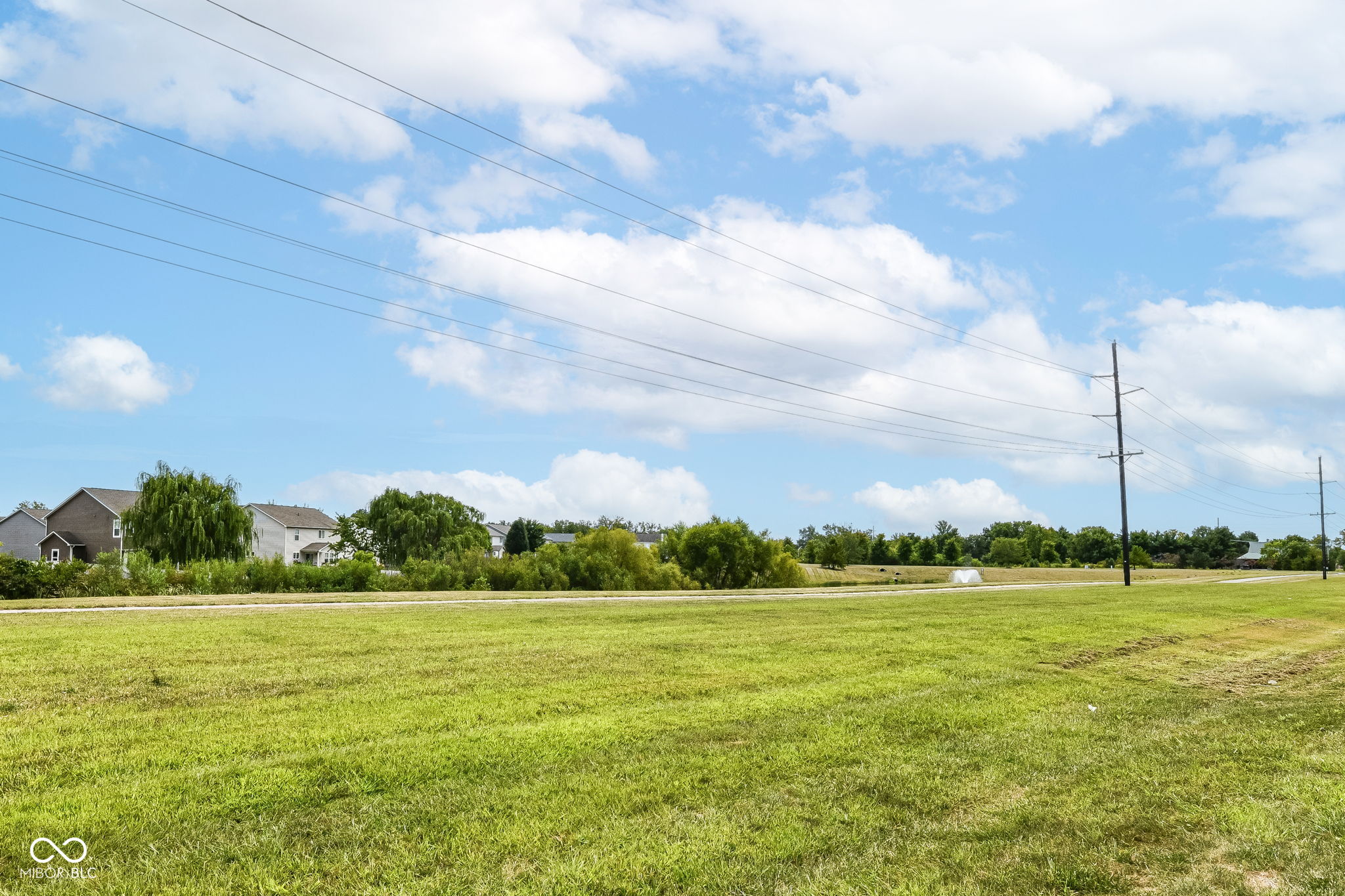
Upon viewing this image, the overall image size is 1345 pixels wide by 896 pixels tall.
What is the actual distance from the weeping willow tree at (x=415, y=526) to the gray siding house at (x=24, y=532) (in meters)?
27.8

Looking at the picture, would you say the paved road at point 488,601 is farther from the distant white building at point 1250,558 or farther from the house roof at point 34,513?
the distant white building at point 1250,558

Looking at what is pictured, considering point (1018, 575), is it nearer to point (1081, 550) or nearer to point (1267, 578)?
point (1267, 578)

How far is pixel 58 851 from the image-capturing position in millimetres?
5199

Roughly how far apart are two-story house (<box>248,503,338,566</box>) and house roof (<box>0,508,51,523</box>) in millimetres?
17134

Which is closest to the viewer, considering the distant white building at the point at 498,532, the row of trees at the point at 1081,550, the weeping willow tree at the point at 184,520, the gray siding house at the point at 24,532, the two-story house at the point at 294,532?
the weeping willow tree at the point at 184,520

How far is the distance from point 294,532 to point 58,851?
9533cm

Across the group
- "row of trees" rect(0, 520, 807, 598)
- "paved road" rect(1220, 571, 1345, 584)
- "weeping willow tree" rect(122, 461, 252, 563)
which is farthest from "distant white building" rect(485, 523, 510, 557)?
"paved road" rect(1220, 571, 1345, 584)

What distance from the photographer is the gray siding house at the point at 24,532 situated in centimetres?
7662

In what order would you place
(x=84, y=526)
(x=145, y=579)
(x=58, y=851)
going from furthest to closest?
(x=84, y=526) < (x=145, y=579) < (x=58, y=851)

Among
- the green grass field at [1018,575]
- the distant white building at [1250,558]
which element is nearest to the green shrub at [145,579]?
the green grass field at [1018,575]

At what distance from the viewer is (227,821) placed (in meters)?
5.71

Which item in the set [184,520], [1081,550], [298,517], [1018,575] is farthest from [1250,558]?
[184,520]

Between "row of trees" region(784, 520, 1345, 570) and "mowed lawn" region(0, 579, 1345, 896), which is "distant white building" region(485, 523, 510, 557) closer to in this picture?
"row of trees" region(784, 520, 1345, 570)

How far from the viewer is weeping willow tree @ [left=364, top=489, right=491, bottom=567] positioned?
77.8 meters
